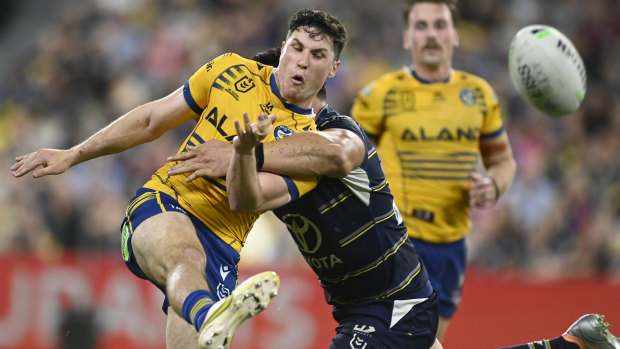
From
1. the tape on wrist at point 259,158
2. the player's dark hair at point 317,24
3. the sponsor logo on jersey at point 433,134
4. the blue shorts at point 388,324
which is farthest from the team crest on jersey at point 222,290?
the sponsor logo on jersey at point 433,134

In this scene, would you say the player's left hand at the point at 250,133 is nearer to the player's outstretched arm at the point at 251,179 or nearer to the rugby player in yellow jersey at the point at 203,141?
the player's outstretched arm at the point at 251,179

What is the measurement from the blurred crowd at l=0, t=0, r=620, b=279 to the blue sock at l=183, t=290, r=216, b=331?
18.6 ft

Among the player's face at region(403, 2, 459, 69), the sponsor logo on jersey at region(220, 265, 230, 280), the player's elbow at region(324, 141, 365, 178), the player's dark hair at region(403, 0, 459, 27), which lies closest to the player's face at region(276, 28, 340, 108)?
the player's elbow at region(324, 141, 365, 178)

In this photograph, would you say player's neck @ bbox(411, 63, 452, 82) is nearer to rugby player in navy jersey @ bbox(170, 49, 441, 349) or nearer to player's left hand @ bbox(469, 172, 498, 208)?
player's left hand @ bbox(469, 172, 498, 208)

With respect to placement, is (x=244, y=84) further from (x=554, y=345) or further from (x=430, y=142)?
(x=554, y=345)

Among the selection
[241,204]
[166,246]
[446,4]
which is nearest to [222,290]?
[166,246]

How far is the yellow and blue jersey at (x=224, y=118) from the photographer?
16.6 feet

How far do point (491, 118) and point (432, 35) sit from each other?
78 cm

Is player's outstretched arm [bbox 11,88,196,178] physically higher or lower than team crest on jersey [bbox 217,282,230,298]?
higher

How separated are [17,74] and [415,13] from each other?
8.92m

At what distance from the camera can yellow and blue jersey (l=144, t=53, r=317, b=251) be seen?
505 centimetres

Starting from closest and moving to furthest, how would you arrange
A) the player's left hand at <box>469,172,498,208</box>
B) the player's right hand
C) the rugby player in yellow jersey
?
the rugby player in yellow jersey, the player's right hand, the player's left hand at <box>469,172,498,208</box>

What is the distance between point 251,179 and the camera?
4449 millimetres

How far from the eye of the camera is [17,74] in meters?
14.2
